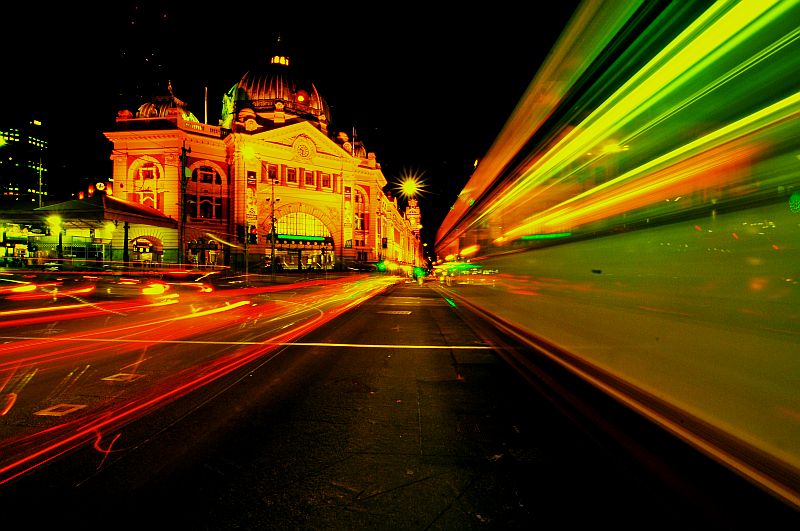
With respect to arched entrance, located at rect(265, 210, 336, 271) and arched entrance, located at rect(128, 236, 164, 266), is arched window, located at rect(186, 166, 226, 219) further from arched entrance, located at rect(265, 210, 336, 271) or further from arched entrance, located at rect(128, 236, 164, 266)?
arched entrance, located at rect(265, 210, 336, 271)

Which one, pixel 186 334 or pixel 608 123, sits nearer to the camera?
pixel 608 123

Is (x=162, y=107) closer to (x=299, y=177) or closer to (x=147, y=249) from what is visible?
(x=299, y=177)

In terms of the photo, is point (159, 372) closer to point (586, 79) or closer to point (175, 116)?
point (586, 79)

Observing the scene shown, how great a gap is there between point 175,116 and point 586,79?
61870 mm

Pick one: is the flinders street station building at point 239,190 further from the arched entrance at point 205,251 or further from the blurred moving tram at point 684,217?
the blurred moving tram at point 684,217

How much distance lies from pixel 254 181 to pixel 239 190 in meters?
2.33

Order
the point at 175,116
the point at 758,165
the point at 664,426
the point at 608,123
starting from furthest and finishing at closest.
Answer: the point at 175,116, the point at 608,123, the point at 758,165, the point at 664,426

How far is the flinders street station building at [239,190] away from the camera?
54.8 meters

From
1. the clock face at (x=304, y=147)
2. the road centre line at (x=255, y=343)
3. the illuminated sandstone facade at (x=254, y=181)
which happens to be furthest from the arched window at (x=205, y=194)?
the road centre line at (x=255, y=343)

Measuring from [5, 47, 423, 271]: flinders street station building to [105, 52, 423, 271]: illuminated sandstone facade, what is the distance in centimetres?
14

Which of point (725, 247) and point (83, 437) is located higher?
point (725, 247)

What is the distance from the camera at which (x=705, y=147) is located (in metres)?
6.08

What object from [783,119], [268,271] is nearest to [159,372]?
[783,119]

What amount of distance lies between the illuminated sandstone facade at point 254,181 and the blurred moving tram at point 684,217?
1680 inches
